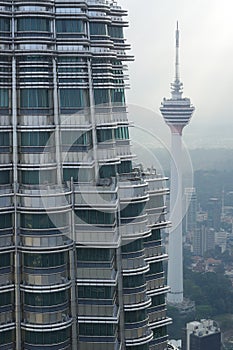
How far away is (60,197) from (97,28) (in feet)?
14.9

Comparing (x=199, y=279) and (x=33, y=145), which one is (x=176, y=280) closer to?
(x=199, y=279)

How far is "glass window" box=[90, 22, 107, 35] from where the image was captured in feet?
53.5

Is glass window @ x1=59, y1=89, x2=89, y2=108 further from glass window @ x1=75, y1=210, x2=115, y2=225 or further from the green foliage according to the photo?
the green foliage

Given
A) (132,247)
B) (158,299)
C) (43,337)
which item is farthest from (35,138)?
(158,299)

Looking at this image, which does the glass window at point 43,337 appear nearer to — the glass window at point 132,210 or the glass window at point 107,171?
the glass window at point 132,210

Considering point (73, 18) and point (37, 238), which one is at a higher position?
point (73, 18)

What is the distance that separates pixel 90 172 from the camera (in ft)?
51.2

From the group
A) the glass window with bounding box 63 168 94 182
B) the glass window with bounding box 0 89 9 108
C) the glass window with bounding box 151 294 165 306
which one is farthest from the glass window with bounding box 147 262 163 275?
the glass window with bounding box 0 89 9 108

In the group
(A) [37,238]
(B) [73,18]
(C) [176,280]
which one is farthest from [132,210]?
(C) [176,280]

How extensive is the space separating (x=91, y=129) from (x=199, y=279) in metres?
48.1

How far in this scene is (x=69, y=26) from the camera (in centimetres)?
1566

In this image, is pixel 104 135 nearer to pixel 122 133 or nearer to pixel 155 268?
pixel 122 133

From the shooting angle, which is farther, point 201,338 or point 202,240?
point 202,240

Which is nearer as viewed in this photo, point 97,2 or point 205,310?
point 97,2
